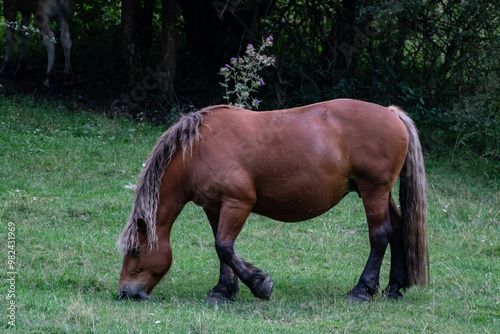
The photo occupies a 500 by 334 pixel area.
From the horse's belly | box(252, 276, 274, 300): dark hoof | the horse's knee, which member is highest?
the horse's belly

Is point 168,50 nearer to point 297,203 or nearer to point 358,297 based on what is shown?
point 297,203

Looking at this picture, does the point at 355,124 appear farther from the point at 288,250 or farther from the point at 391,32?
the point at 391,32

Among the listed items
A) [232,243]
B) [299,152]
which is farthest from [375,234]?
[232,243]

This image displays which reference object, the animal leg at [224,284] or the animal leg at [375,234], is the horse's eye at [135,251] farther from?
the animal leg at [375,234]

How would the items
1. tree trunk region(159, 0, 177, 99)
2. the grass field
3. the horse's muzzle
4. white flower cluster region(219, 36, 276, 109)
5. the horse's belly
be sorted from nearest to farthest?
1. the grass field
2. the horse's muzzle
3. the horse's belly
4. white flower cluster region(219, 36, 276, 109)
5. tree trunk region(159, 0, 177, 99)

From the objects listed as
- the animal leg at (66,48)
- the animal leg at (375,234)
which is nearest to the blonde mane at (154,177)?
the animal leg at (375,234)

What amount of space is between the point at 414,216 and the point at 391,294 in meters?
0.68

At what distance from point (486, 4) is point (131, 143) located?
19.9ft

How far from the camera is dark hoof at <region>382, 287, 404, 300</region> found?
18.0 feet

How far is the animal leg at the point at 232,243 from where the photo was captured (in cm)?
517

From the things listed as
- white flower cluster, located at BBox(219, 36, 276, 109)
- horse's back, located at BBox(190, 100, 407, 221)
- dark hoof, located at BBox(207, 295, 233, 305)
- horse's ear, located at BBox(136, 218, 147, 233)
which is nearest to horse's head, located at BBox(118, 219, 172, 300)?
horse's ear, located at BBox(136, 218, 147, 233)

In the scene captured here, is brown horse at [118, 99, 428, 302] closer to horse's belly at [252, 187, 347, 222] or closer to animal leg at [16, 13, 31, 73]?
horse's belly at [252, 187, 347, 222]

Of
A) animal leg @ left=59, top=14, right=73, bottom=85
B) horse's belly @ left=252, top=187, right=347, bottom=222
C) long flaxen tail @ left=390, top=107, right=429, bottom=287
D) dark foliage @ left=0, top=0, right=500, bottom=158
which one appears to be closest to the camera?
horse's belly @ left=252, top=187, right=347, bottom=222

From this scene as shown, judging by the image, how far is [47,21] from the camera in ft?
42.0
